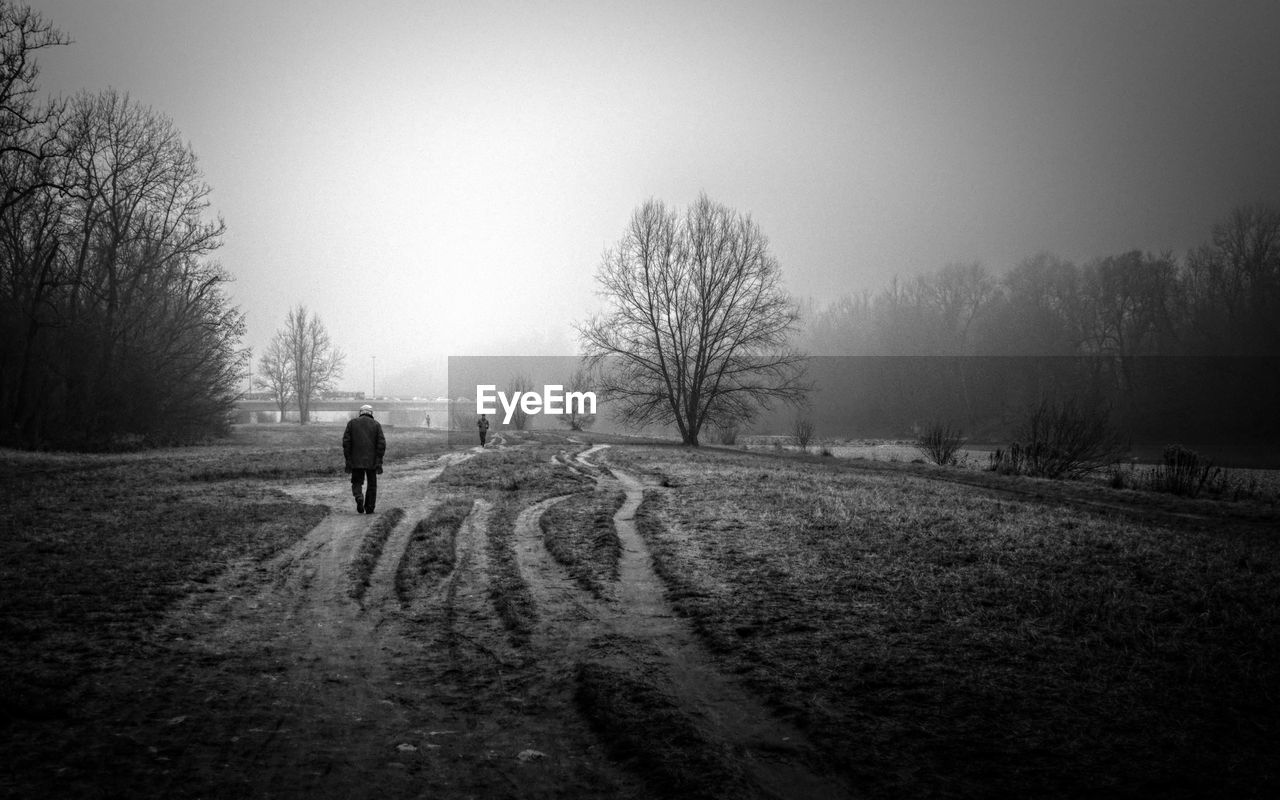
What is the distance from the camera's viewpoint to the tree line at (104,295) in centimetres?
2578

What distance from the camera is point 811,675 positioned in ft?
16.6

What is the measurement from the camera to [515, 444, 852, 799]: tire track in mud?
150 inches

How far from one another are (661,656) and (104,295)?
3481 centimetres

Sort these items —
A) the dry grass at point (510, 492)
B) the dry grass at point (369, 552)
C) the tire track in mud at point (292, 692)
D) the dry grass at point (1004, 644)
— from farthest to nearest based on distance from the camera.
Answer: the dry grass at point (369, 552), the dry grass at point (510, 492), the dry grass at point (1004, 644), the tire track in mud at point (292, 692)

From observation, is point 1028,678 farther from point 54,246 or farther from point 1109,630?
point 54,246

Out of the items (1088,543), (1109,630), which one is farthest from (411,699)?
(1088,543)

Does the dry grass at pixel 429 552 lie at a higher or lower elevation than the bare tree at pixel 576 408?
lower

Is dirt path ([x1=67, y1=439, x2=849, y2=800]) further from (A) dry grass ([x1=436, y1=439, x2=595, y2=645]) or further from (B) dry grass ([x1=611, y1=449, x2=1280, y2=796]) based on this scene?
(B) dry grass ([x1=611, y1=449, x2=1280, y2=796])

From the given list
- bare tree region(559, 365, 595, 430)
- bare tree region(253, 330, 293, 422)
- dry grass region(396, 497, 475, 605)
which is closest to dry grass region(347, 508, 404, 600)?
dry grass region(396, 497, 475, 605)

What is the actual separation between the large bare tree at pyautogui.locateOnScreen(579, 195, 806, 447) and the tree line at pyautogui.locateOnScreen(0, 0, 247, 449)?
2049cm

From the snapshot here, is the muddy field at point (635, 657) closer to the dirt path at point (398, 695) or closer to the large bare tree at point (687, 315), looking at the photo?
the dirt path at point (398, 695)

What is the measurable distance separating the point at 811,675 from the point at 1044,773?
1.72 m

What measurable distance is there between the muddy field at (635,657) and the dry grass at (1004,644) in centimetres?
3

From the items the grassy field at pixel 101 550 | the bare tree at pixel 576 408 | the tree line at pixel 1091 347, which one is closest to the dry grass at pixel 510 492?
the grassy field at pixel 101 550
